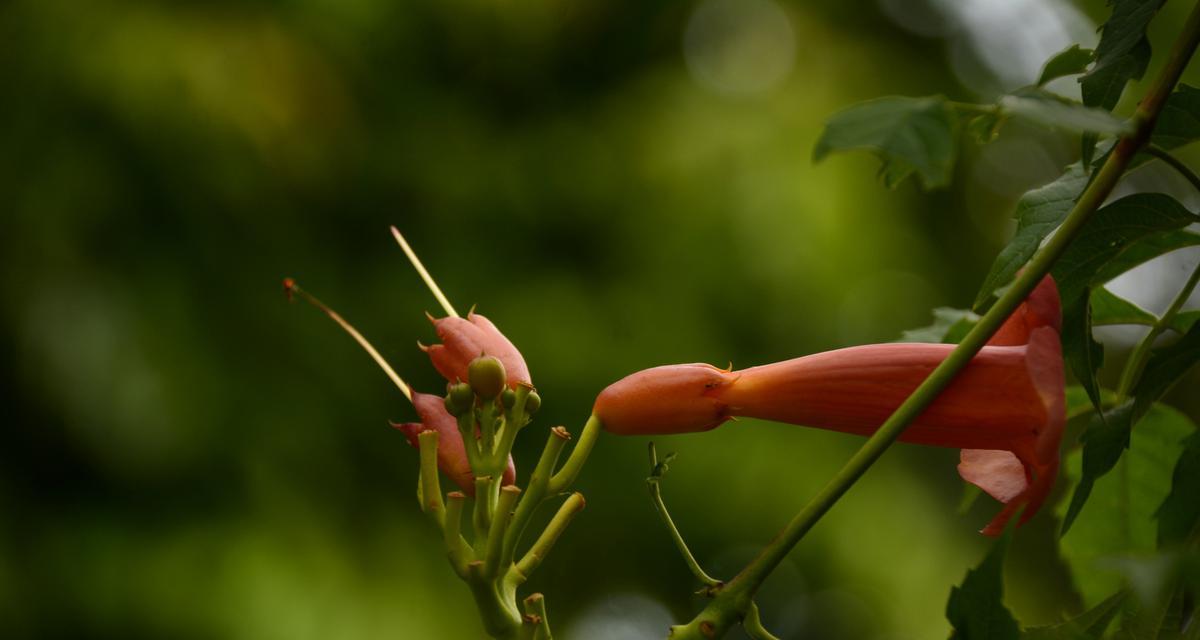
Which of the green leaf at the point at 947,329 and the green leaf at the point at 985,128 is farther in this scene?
the green leaf at the point at 947,329

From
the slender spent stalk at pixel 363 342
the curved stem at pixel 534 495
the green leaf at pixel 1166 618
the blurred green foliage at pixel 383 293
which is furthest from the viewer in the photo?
the blurred green foliage at pixel 383 293

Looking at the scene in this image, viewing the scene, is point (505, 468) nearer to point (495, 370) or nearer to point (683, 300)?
point (495, 370)

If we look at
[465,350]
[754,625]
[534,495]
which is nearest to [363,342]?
[465,350]

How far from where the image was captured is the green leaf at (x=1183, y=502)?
2.60ft

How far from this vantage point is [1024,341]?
736 mm

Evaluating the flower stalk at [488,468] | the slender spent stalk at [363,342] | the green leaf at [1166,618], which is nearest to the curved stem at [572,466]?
the flower stalk at [488,468]

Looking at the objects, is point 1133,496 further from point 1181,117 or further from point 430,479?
point 430,479

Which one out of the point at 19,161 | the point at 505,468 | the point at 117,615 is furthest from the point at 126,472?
the point at 505,468

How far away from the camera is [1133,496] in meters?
1.09

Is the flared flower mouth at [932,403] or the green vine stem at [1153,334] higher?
the flared flower mouth at [932,403]

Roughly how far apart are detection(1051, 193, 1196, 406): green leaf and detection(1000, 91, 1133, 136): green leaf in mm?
185

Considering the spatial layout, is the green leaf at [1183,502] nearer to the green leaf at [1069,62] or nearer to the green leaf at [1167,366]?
the green leaf at [1167,366]

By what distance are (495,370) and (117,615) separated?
3422 millimetres

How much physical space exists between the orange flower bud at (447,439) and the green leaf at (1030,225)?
39 centimetres
